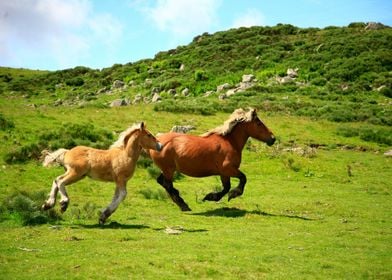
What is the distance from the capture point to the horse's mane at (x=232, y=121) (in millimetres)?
16406

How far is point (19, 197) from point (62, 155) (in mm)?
1827

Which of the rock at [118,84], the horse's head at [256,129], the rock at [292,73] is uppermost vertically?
the rock at [292,73]

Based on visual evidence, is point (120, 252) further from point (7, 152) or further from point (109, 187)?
point (7, 152)

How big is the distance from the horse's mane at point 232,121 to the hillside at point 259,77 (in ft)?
70.6

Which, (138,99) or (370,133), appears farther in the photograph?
(138,99)

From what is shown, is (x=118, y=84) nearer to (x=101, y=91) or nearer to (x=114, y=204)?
(x=101, y=91)

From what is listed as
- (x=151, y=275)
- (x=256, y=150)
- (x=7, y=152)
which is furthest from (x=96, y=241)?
(x=256, y=150)

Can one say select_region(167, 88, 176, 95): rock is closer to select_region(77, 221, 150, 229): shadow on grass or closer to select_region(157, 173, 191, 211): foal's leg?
select_region(157, 173, 191, 211): foal's leg

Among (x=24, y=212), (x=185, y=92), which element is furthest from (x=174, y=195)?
(x=185, y=92)

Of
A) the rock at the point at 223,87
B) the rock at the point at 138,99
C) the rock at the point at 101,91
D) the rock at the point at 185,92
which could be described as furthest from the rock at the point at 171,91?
the rock at the point at 101,91

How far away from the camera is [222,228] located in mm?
13320

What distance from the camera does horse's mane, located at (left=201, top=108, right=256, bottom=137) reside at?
53.8 ft

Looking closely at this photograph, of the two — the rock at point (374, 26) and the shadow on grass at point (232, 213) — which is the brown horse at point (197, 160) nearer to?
the shadow on grass at point (232, 213)

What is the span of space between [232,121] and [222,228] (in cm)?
424
